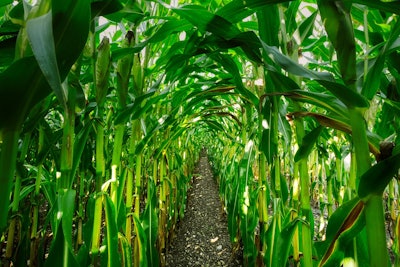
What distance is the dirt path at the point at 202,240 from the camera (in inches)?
68.2

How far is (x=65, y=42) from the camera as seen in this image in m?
0.27

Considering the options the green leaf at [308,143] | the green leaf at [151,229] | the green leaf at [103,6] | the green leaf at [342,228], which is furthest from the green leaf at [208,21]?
the green leaf at [151,229]

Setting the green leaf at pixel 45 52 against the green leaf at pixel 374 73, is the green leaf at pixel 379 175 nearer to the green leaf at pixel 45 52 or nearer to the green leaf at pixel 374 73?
the green leaf at pixel 374 73

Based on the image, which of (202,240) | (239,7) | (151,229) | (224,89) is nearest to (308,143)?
(239,7)

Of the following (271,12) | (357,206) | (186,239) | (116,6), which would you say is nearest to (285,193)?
(357,206)

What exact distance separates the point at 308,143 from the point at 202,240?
174 centimetres

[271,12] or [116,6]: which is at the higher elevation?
[271,12]

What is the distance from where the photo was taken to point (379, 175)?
34cm

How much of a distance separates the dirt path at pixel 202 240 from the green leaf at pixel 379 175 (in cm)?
142

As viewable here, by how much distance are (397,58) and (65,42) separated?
1.99ft

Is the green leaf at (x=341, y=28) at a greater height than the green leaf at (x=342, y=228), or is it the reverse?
the green leaf at (x=341, y=28)

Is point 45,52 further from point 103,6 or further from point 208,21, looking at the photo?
point 208,21

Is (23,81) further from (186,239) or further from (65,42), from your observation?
(186,239)

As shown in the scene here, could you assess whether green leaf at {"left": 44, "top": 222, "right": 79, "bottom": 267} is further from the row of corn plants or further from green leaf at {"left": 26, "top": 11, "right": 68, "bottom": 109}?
green leaf at {"left": 26, "top": 11, "right": 68, "bottom": 109}
